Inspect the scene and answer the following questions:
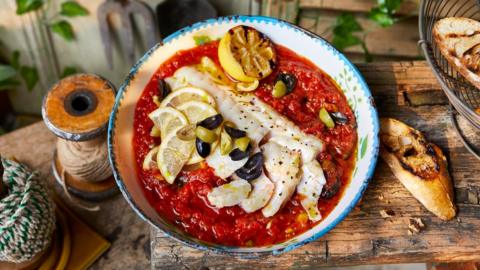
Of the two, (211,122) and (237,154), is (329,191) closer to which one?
(237,154)

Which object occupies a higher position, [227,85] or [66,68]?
[227,85]

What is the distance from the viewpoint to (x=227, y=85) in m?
2.46

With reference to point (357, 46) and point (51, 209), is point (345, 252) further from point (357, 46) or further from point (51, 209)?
point (357, 46)

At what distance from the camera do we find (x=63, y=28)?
3.77 meters

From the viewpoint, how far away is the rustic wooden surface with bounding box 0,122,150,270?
289cm

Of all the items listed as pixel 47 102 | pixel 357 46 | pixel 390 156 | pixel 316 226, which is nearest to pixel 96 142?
pixel 47 102

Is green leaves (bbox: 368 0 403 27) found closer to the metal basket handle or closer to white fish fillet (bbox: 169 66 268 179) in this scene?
the metal basket handle

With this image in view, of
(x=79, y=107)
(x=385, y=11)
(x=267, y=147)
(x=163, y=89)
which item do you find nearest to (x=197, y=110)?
(x=163, y=89)

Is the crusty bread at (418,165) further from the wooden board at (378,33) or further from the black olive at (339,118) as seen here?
the wooden board at (378,33)

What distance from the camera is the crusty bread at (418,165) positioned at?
88.5 inches

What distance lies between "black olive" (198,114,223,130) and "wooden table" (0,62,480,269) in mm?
461

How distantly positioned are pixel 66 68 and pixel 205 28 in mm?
1868

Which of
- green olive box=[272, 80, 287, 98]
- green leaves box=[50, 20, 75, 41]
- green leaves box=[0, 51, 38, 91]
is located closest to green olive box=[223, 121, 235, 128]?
green olive box=[272, 80, 287, 98]

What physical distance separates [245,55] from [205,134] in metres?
0.43
